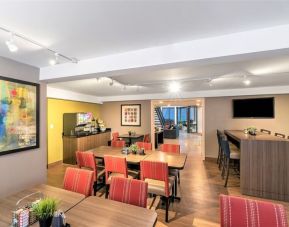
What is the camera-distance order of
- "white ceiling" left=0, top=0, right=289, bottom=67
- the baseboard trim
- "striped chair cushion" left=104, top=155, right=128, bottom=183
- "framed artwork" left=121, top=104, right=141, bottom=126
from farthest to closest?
"framed artwork" left=121, top=104, right=141, bottom=126 → the baseboard trim → "striped chair cushion" left=104, top=155, right=128, bottom=183 → "white ceiling" left=0, top=0, right=289, bottom=67

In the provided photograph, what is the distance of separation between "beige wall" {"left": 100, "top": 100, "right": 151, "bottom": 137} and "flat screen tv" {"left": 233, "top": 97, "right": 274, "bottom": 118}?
3.02 meters

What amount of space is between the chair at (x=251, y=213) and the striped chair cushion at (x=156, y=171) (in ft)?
3.31

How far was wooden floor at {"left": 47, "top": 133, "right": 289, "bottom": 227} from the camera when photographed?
2443mm

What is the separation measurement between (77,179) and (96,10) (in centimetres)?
172

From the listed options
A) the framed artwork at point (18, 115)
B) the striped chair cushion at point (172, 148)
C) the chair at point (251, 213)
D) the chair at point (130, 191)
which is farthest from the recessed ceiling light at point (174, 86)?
the chair at point (251, 213)

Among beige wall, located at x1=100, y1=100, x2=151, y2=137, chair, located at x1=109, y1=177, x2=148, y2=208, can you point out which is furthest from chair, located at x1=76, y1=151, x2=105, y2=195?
beige wall, located at x1=100, y1=100, x2=151, y2=137

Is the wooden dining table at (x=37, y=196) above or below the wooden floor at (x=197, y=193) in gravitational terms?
above

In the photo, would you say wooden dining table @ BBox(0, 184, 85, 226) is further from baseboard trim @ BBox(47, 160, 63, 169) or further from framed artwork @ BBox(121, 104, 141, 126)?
framed artwork @ BBox(121, 104, 141, 126)

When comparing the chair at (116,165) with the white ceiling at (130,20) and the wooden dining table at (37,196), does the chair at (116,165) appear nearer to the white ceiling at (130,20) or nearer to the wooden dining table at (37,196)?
the wooden dining table at (37,196)

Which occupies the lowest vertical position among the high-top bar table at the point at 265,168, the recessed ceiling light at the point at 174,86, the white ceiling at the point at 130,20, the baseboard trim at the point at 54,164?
the baseboard trim at the point at 54,164

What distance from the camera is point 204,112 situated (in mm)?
5801

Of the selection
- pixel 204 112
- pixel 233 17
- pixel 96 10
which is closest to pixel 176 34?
pixel 233 17

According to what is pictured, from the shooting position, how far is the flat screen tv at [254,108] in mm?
5160

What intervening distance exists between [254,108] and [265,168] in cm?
274
